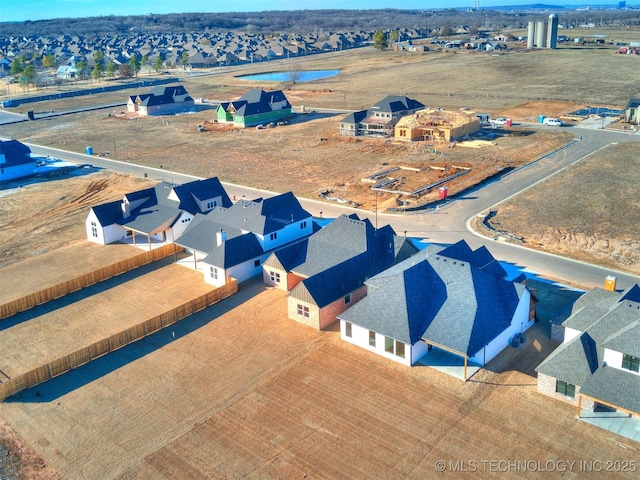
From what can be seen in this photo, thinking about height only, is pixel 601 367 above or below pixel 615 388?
above

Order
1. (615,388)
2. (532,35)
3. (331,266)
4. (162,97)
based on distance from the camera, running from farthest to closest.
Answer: (532,35) < (162,97) < (331,266) < (615,388)

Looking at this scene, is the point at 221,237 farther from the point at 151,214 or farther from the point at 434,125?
the point at 434,125

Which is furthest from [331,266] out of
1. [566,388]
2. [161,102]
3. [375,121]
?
[161,102]

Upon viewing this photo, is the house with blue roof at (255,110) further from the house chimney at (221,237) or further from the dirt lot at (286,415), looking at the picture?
the dirt lot at (286,415)

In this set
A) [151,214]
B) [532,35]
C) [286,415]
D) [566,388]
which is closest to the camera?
[286,415]

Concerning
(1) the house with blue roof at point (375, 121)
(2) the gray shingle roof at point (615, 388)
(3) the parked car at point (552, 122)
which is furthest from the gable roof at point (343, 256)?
(3) the parked car at point (552, 122)

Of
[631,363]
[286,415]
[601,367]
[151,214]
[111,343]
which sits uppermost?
[151,214]
